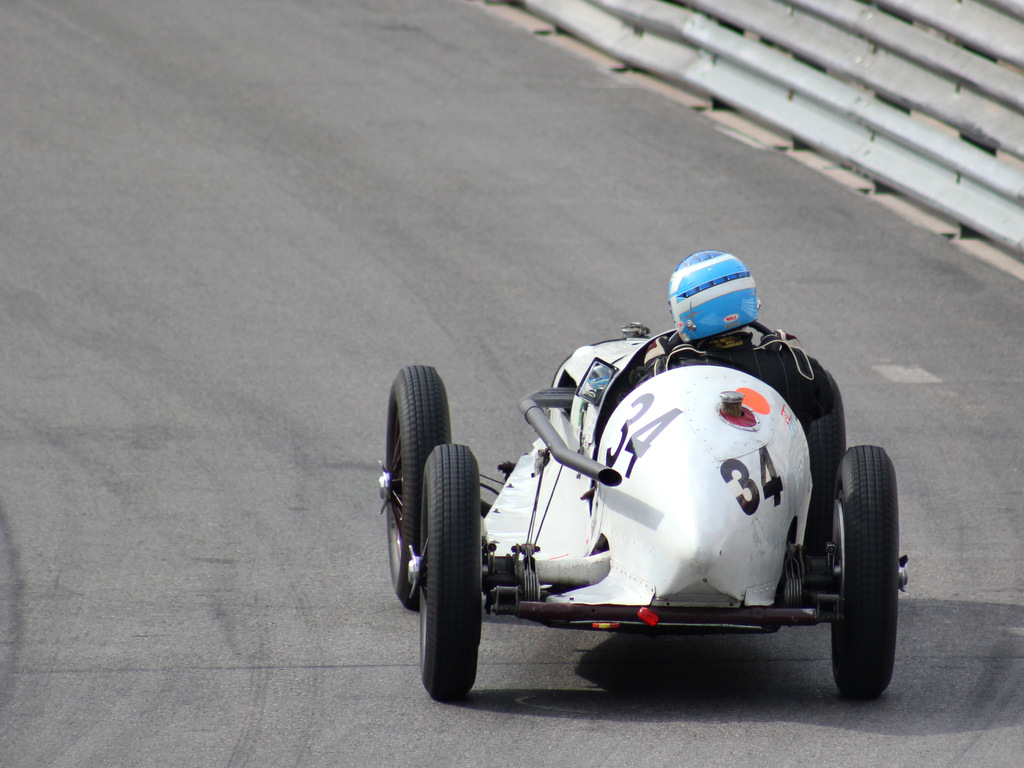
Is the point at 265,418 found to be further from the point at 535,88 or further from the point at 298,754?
the point at 535,88

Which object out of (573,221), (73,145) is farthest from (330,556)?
(73,145)

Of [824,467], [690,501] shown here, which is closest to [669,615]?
[690,501]

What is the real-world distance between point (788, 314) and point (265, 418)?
383 cm

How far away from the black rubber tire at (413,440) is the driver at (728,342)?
3.27 feet

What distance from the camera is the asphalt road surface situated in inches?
221

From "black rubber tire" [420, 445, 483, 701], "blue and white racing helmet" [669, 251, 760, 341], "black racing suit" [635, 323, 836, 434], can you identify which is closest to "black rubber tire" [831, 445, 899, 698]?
"black racing suit" [635, 323, 836, 434]

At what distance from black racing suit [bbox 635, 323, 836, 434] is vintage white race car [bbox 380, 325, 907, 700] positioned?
219mm

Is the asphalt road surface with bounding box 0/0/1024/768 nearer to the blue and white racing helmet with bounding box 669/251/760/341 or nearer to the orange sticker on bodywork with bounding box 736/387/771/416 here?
the orange sticker on bodywork with bounding box 736/387/771/416

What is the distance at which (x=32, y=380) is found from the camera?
9.38 m

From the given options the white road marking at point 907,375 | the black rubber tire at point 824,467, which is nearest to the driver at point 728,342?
the black rubber tire at point 824,467

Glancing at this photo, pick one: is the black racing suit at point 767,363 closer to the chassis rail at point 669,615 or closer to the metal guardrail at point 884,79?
the chassis rail at point 669,615

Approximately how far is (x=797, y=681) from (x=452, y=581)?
1484 mm

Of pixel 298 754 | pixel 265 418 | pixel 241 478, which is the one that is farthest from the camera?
pixel 265 418

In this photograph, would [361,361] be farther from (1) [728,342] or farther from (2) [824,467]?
(1) [728,342]
